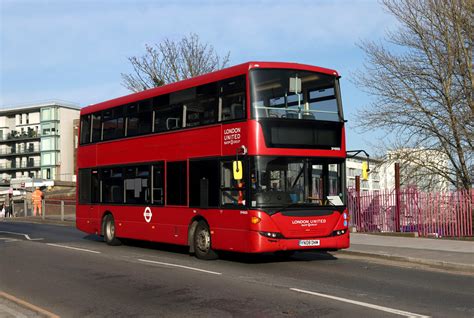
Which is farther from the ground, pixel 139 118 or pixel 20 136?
pixel 20 136

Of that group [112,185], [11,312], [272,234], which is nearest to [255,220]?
[272,234]

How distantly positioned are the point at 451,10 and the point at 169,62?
55.1ft

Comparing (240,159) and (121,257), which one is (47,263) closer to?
(121,257)

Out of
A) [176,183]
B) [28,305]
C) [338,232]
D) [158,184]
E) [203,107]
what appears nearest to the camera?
[28,305]

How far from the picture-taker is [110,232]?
17422 mm

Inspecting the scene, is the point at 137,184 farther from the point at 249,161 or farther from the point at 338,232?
the point at 338,232

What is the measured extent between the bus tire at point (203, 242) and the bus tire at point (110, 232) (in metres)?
4.67

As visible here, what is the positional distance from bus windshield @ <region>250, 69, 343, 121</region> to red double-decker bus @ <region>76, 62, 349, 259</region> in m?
0.02

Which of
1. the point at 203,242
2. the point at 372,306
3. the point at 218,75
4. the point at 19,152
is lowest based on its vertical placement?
the point at 372,306

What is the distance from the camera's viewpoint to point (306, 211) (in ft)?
39.7

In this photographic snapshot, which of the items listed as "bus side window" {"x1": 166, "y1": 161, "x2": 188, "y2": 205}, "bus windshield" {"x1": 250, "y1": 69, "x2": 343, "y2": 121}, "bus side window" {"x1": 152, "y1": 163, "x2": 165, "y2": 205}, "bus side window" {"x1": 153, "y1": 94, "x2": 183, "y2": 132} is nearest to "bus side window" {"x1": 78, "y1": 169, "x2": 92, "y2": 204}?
"bus side window" {"x1": 152, "y1": 163, "x2": 165, "y2": 205}

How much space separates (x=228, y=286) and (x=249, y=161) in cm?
321

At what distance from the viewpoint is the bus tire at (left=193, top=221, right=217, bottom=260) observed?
13.1m

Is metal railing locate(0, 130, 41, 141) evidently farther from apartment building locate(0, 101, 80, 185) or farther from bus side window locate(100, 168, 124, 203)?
bus side window locate(100, 168, 124, 203)
